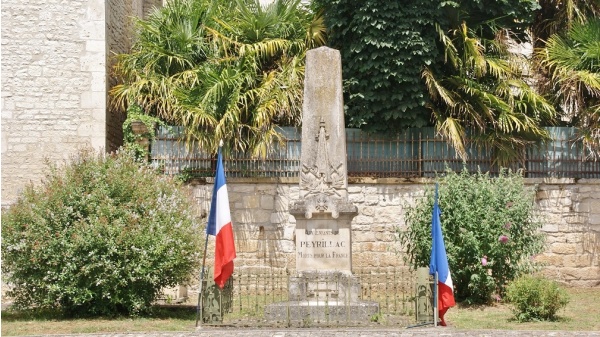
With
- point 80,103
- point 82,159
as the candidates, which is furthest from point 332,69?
point 80,103

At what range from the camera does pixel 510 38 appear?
1912 cm

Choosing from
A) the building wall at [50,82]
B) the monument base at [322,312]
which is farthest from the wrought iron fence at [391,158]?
the monument base at [322,312]

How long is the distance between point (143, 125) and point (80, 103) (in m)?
1.53

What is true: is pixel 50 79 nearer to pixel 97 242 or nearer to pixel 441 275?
pixel 97 242

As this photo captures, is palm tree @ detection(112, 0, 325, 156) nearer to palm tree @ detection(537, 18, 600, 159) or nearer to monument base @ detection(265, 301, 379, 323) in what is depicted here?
palm tree @ detection(537, 18, 600, 159)

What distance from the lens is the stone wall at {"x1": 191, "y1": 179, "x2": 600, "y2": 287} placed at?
1748 centimetres

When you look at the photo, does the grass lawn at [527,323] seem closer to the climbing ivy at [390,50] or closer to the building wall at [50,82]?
the climbing ivy at [390,50]

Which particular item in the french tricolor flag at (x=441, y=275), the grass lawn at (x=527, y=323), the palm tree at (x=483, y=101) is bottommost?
the grass lawn at (x=527, y=323)

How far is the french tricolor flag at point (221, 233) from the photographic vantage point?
1245 centimetres

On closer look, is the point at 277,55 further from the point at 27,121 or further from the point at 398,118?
the point at 27,121

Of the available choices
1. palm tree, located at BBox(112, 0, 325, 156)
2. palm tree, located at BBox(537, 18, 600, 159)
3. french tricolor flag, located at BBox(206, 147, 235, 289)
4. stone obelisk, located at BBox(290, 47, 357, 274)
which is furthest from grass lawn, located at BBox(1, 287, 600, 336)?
palm tree, located at BBox(537, 18, 600, 159)

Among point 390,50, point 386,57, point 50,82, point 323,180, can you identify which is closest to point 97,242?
point 323,180

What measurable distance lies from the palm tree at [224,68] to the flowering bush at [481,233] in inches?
141

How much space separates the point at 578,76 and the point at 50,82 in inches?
411
